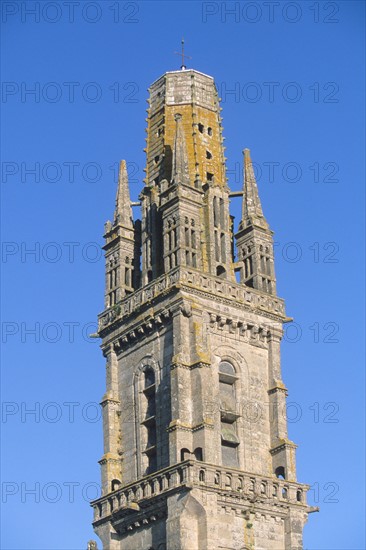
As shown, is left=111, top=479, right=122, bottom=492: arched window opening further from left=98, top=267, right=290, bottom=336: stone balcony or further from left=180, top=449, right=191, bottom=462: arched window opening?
left=98, top=267, right=290, bottom=336: stone balcony

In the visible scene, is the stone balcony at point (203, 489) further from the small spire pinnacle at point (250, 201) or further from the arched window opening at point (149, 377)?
the small spire pinnacle at point (250, 201)

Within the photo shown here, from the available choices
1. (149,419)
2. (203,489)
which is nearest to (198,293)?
(149,419)

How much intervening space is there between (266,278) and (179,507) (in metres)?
15.9

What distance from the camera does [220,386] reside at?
245 feet

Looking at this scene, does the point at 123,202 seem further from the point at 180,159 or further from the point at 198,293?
the point at 198,293

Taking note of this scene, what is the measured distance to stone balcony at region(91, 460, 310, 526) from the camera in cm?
6962

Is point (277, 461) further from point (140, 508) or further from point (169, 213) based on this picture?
point (169, 213)

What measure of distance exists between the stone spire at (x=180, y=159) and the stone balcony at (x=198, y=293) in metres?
6.03

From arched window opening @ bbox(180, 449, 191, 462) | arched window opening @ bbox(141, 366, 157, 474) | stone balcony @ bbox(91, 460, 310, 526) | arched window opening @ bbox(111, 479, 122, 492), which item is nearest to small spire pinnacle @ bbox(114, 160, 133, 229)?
arched window opening @ bbox(141, 366, 157, 474)

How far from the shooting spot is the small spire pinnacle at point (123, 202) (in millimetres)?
81938

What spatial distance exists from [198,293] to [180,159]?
8.52 metres

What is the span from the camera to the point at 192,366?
73.1 m

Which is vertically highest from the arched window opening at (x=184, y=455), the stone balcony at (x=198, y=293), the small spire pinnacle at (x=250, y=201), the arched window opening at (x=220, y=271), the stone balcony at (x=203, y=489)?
the small spire pinnacle at (x=250, y=201)

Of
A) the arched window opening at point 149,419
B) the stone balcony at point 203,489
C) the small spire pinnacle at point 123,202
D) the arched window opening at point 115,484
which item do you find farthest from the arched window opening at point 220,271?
the arched window opening at point 115,484
